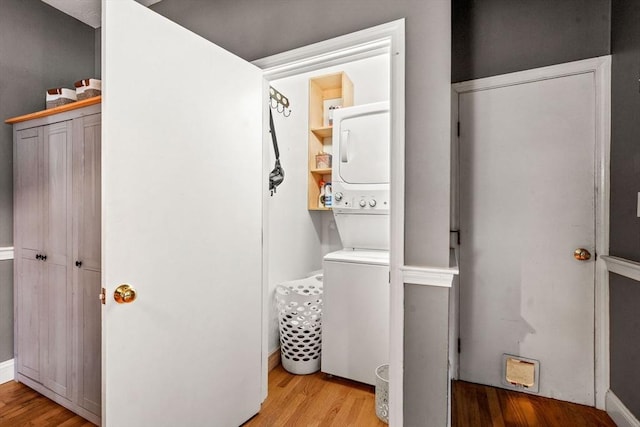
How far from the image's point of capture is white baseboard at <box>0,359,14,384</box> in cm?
219

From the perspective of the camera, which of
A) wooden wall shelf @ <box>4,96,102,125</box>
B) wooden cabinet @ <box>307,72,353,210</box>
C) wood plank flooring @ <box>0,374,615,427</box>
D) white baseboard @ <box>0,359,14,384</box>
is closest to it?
wooden wall shelf @ <box>4,96,102,125</box>

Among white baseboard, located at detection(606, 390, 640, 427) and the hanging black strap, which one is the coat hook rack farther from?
white baseboard, located at detection(606, 390, 640, 427)

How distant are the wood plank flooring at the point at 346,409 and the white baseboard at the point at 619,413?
0.05 meters

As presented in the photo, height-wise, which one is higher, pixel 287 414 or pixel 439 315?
pixel 439 315

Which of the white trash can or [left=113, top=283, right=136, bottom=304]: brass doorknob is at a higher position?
[left=113, top=283, right=136, bottom=304]: brass doorknob

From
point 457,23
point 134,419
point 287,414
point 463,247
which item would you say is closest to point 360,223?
point 463,247

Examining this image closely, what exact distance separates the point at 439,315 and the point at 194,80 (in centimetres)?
154

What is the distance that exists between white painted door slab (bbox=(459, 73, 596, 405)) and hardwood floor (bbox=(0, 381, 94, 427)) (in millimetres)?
2452

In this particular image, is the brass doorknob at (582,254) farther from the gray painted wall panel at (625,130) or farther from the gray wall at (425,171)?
the gray wall at (425,171)

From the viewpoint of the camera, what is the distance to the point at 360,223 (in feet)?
8.30

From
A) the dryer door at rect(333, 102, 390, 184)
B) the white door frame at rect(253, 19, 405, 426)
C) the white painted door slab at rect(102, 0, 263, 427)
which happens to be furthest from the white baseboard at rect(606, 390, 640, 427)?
the white painted door slab at rect(102, 0, 263, 427)

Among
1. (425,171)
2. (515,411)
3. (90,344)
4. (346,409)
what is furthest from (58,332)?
(515,411)

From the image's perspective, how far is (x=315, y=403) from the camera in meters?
2.01

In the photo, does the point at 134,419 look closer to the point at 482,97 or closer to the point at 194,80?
the point at 194,80
